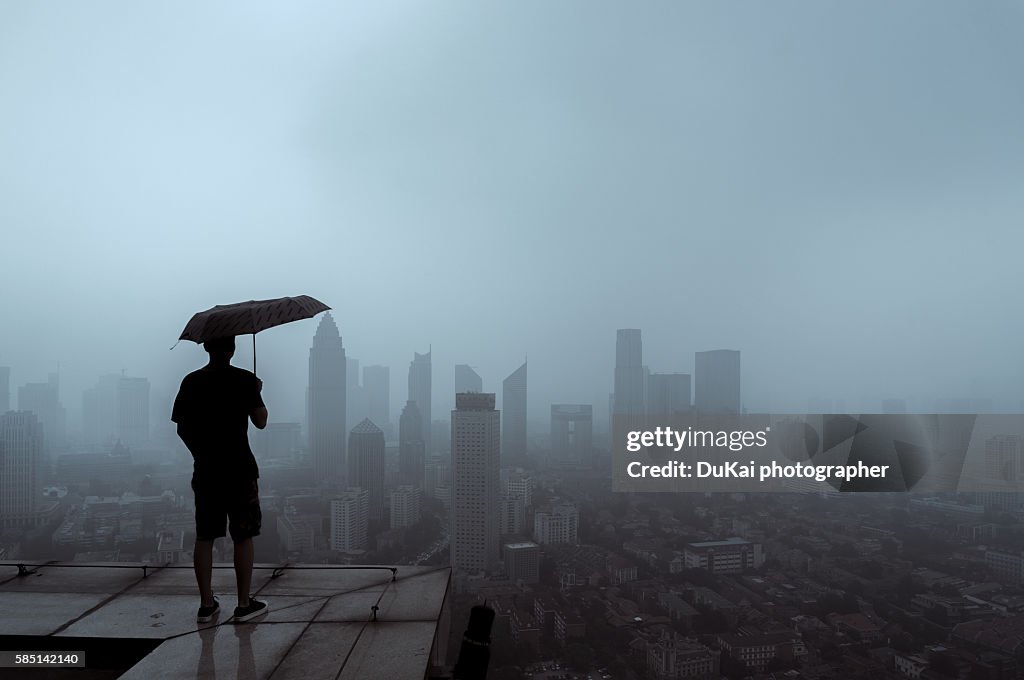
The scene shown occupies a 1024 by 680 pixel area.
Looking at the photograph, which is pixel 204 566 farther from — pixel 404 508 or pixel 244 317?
pixel 404 508

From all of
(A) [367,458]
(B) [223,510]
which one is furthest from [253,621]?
(A) [367,458]

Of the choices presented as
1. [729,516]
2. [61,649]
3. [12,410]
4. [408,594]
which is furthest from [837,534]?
[12,410]

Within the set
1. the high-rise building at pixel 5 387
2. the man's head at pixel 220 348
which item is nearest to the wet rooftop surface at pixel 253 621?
the man's head at pixel 220 348

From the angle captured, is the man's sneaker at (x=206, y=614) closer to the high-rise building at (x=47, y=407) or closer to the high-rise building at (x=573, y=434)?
the high-rise building at (x=47, y=407)

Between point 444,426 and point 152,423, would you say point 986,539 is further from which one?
point 152,423

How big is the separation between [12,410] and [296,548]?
557 cm

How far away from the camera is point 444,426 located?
18344mm

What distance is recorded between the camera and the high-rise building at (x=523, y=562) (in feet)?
36.9

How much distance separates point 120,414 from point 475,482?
7.57m

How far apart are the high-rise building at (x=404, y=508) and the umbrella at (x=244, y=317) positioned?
38.0ft

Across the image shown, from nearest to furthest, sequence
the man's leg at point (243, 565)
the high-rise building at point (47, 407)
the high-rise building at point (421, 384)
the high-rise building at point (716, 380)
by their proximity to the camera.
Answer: the man's leg at point (243, 565), the high-rise building at point (47, 407), the high-rise building at point (716, 380), the high-rise building at point (421, 384)

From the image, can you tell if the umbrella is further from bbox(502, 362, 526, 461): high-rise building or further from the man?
bbox(502, 362, 526, 461): high-rise building

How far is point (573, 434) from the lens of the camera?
19.5 meters

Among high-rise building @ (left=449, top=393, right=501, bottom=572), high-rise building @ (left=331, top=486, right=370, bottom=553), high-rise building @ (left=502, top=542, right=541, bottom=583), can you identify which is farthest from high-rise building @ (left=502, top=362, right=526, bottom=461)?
high-rise building @ (left=331, top=486, right=370, bottom=553)
